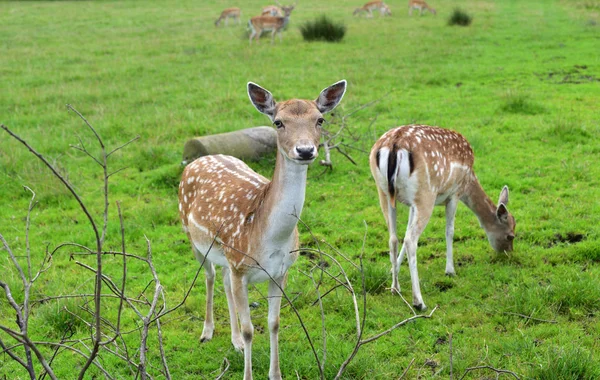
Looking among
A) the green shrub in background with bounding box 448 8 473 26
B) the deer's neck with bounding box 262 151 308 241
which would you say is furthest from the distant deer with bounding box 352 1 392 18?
the deer's neck with bounding box 262 151 308 241

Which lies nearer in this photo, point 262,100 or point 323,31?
point 262,100

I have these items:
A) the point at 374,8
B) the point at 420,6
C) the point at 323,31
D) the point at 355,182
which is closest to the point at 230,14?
the point at 374,8

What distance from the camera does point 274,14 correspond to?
2519 centimetres

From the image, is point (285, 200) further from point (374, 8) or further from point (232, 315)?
point (374, 8)

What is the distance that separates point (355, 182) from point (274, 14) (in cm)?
1895

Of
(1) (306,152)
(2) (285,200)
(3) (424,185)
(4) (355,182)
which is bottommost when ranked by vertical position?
(4) (355,182)

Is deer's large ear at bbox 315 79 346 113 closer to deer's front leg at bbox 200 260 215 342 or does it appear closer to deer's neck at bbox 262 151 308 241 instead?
deer's neck at bbox 262 151 308 241

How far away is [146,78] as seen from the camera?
1351 cm

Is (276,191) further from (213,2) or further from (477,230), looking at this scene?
(213,2)

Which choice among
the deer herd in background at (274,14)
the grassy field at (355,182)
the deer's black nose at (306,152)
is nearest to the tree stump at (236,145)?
the grassy field at (355,182)

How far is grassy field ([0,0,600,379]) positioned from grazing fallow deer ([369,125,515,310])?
0.83 ft

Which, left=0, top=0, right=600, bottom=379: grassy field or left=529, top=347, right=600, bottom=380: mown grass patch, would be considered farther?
left=0, top=0, right=600, bottom=379: grassy field

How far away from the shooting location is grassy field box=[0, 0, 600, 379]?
4461 mm

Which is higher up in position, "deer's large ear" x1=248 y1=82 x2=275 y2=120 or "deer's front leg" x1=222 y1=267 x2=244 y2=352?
"deer's large ear" x1=248 y1=82 x2=275 y2=120
